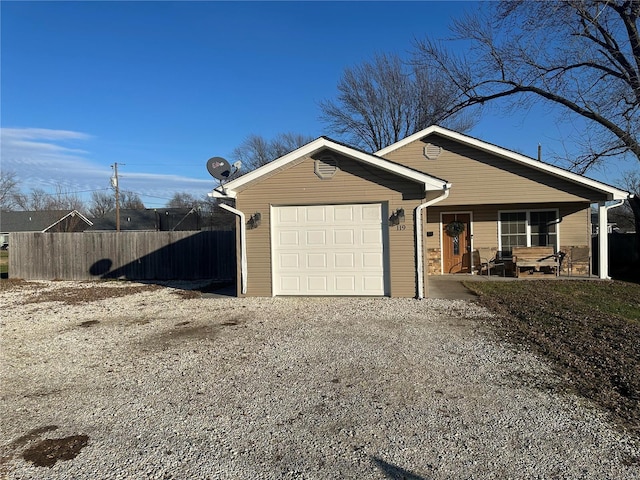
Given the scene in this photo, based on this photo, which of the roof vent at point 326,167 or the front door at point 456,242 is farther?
the front door at point 456,242

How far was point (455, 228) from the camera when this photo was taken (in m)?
14.0

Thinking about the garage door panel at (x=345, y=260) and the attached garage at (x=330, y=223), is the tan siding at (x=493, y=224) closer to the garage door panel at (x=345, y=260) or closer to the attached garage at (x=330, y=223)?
the attached garage at (x=330, y=223)

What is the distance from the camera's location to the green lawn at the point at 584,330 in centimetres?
418

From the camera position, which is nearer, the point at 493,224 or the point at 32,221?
the point at 493,224

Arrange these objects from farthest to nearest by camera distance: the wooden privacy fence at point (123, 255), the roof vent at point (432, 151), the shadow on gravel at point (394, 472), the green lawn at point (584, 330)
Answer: the wooden privacy fence at point (123, 255) < the roof vent at point (432, 151) < the green lawn at point (584, 330) < the shadow on gravel at point (394, 472)

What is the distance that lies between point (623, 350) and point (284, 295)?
21.6ft

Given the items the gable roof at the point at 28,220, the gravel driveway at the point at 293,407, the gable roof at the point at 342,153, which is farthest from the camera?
the gable roof at the point at 28,220

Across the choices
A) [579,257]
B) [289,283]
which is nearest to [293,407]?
[289,283]

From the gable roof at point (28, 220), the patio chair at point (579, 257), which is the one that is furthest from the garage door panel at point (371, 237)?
the gable roof at point (28, 220)

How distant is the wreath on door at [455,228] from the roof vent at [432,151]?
89.7 inches

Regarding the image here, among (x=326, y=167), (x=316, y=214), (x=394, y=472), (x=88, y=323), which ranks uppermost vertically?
(x=326, y=167)

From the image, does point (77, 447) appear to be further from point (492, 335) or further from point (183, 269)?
point (183, 269)

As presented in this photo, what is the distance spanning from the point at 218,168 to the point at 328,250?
466cm

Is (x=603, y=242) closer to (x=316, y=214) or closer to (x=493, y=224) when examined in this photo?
(x=493, y=224)
